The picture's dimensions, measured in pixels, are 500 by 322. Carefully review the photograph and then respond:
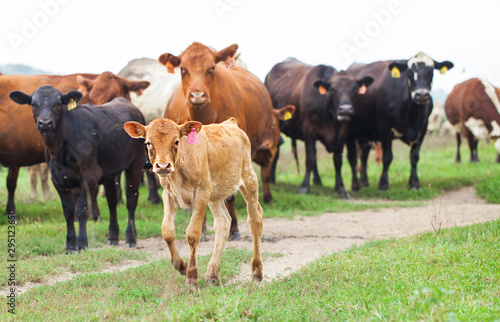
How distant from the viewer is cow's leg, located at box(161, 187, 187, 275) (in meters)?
5.38

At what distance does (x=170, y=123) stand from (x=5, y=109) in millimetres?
5916

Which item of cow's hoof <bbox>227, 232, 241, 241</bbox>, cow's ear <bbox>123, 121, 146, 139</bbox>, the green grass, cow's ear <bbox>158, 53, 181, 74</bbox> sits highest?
cow's ear <bbox>158, 53, 181, 74</bbox>

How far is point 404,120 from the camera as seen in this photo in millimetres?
13711

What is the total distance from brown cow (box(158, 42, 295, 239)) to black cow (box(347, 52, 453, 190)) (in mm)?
4241

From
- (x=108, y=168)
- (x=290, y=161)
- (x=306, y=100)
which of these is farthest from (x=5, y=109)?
(x=290, y=161)

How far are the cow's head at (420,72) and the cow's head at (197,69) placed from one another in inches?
234

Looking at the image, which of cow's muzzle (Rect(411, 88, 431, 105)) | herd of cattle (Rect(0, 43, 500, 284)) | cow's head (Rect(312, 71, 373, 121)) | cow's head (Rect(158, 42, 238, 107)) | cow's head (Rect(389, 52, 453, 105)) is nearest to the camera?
herd of cattle (Rect(0, 43, 500, 284))

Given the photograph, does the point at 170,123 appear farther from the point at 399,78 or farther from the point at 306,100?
the point at 399,78

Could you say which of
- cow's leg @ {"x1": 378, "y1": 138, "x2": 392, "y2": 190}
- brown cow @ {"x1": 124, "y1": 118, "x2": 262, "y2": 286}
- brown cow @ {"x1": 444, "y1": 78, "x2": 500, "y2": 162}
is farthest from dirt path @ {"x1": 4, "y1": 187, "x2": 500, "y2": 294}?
brown cow @ {"x1": 444, "y1": 78, "x2": 500, "y2": 162}

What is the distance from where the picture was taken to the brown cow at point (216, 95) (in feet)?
27.2

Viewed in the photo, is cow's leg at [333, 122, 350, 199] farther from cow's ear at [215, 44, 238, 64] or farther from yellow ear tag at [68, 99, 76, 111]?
yellow ear tag at [68, 99, 76, 111]

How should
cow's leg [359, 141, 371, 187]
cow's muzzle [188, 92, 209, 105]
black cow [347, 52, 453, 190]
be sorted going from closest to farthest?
cow's muzzle [188, 92, 209, 105] < black cow [347, 52, 453, 190] < cow's leg [359, 141, 371, 187]

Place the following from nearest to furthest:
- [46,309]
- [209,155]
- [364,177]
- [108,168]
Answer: [46,309], [209,155], [108,168], [364,177]

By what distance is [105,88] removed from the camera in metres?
10.7
